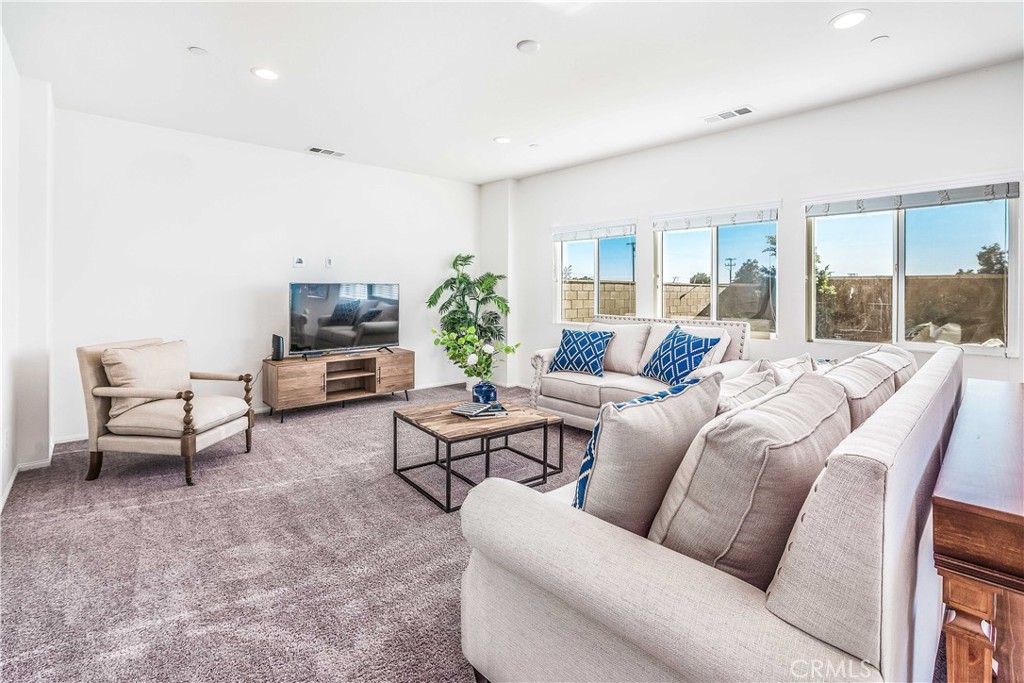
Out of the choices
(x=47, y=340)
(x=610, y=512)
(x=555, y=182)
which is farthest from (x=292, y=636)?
(x=555, y=182)

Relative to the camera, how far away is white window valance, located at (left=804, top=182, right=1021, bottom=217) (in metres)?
3.23

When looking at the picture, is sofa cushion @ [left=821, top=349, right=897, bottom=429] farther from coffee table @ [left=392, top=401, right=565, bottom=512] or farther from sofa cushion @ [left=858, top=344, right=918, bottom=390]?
coffee table @ [left=392, top=401, right=565, bottom=512]

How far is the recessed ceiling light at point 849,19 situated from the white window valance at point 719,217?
1.62m

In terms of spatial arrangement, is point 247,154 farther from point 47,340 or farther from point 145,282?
point 47,340

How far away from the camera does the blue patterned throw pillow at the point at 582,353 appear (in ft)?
14.7

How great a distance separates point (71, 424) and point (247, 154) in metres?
2.76


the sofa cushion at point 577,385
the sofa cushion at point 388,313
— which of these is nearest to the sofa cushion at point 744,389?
the sofa cushion at point 577,385

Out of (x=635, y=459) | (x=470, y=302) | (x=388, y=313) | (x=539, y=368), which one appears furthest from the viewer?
(x=470, y=302)

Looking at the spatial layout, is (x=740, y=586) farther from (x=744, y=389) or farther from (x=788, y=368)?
(x=788, y=368)

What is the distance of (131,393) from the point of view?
3215mm

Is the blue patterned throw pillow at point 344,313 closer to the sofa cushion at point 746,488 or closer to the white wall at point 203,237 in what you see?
the white wall at point 203,237

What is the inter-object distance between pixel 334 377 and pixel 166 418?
6.49 feet

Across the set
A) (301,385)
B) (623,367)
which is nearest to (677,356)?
(623,367)

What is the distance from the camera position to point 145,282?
4.46m
